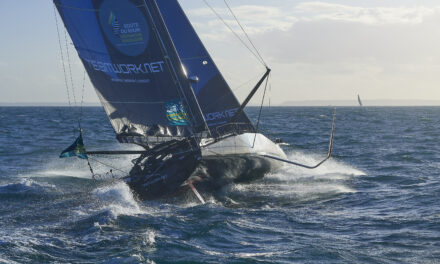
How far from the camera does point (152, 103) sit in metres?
15.9

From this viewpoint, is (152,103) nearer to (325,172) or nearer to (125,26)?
(125,26)

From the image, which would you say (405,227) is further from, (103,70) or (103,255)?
(103,70)

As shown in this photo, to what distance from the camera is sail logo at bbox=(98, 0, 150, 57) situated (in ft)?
49.8

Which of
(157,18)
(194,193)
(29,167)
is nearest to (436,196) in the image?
(194,193)

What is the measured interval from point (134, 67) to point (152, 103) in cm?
119

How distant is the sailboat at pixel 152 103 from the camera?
14383 millimetres

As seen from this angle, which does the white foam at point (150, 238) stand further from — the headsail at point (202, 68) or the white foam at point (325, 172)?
the headsail at point (202, 68)

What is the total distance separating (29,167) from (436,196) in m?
15.5

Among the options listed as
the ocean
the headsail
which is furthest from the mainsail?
the headsail

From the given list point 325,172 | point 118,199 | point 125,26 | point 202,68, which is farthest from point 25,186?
point 325,172

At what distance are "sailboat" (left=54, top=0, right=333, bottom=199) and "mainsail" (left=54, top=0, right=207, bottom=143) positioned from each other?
3 cm

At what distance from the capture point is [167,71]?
49.9 feet

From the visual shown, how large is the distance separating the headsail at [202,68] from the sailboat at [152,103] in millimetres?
2138

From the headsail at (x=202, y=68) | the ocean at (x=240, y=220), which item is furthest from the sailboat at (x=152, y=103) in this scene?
the headsail at (x=202, y=68)
